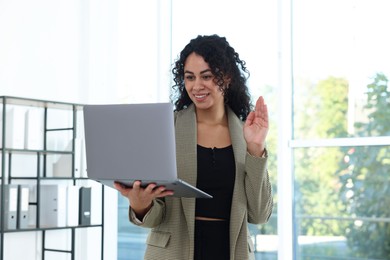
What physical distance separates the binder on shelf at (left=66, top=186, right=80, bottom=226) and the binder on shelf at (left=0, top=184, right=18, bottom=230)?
1.21 ft

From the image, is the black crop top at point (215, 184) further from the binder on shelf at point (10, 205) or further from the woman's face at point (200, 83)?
the binder on shelf at point (10, 205)

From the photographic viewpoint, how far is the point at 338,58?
4.25m

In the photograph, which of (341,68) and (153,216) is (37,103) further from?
(153,216)

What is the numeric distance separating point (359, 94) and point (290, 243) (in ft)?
3.54

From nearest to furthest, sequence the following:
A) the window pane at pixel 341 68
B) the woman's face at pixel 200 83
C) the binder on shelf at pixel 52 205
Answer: the woman's face at pixel 200 83, the window pane at pixel 341 68, the binder on shelf at pixel 52 205

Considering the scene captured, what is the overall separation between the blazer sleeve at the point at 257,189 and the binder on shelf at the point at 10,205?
7.41 feet

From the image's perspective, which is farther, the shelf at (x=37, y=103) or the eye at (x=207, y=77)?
the shelf at (x=37, y=103)

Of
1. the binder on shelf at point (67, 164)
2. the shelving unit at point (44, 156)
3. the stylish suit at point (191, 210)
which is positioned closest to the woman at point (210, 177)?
the stylish suit at point (191, 210)

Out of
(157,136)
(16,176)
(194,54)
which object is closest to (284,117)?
(16,176)

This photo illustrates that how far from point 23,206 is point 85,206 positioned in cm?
44

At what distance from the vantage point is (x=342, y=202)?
414 centimetres

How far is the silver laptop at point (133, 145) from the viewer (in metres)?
1.75

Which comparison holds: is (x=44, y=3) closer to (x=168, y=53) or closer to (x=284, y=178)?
(x=168, y=53)

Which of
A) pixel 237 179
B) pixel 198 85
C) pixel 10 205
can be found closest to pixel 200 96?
pixel 198 85
